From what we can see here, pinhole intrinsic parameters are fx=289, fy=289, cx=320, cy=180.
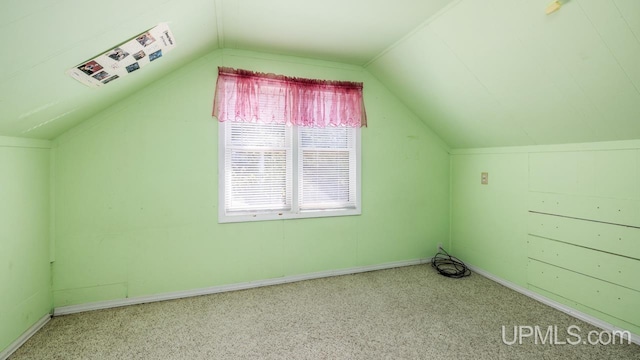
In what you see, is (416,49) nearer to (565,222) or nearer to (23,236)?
(565,222)

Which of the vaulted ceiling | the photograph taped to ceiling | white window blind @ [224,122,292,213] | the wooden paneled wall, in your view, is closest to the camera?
the vaulted ceiling

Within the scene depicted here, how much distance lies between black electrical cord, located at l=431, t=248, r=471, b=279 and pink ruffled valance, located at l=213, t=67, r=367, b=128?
1895 millimetres

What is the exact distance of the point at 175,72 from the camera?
264cm

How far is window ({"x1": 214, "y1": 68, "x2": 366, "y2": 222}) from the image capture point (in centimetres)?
278

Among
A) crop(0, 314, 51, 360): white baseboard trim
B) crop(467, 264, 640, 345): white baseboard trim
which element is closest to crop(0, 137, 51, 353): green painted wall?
crop(0, 314, 51, 360): white baseboard trim

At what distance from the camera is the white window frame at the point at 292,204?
9.12 ft

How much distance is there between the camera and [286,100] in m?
2.90

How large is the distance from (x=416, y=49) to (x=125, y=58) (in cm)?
223

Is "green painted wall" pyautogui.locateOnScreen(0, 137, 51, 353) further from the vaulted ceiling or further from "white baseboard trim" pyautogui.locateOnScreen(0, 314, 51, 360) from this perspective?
the vaulted ceiling

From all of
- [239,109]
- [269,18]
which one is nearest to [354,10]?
[269,18]

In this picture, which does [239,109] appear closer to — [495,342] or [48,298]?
[48,298]

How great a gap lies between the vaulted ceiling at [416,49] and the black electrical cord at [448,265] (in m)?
1.45

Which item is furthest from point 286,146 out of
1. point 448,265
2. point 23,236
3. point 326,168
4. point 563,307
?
point 563,307

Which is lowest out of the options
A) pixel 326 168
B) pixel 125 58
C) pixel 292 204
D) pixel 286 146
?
pixel 292 204
